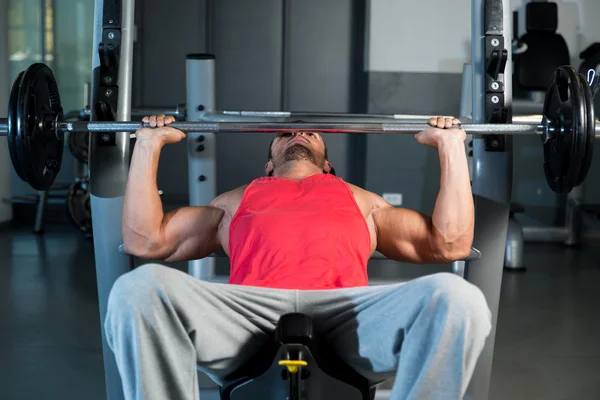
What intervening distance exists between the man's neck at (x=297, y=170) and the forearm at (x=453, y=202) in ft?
1.39

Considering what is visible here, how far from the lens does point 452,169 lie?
183 centimetres

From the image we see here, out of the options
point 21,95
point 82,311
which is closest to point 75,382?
point 82,311

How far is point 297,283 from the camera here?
167 cm

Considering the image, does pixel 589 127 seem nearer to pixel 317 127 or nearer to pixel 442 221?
pixel 442 221

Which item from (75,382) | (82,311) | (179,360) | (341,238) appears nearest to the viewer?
(179,360)

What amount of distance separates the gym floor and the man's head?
1.03 meters

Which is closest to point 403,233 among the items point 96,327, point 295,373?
point 295,373

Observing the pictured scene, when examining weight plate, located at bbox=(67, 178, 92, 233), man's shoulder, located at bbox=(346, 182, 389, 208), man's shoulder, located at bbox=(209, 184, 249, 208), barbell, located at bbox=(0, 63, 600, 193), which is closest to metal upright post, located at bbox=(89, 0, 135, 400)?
barbell, located at bbox=(0, 63, 600, 193)

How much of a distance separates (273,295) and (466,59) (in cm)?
418

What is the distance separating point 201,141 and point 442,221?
1.21 metres

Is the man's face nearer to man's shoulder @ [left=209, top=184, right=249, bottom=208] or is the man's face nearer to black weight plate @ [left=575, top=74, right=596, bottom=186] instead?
man's shoulder @ [left=209, top=184, right=249, bottom=208]

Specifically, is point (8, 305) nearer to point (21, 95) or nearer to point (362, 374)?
point (21, 95)

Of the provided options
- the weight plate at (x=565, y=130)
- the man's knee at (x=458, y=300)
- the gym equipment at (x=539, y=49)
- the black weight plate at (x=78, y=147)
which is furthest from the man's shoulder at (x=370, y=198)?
the black weight plate at (x=78, y=147)

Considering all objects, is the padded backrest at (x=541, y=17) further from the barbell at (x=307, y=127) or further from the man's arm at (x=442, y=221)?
the man's arm at (x=442, y=221)
